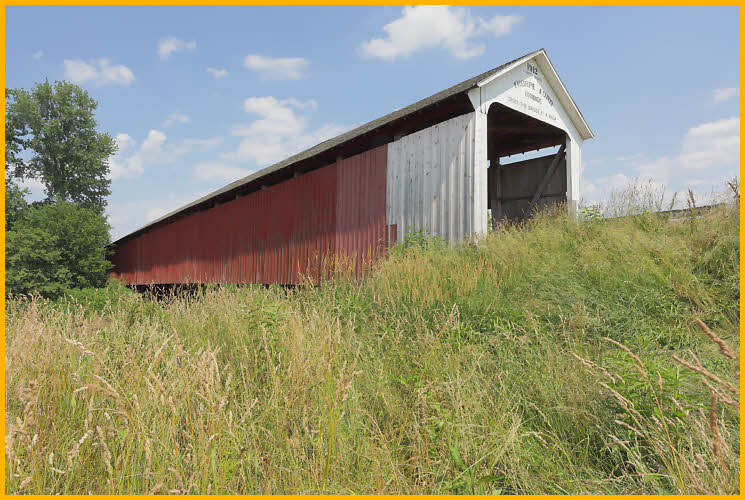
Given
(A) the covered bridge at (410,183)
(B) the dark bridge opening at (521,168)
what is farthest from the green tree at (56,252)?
(B) the dark bridge opening at (521,168)

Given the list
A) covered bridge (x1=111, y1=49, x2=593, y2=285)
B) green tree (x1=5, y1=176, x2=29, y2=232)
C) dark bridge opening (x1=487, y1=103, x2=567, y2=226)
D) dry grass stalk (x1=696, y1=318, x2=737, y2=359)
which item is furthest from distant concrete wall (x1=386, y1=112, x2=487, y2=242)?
green tree (x1=5, y1=176, x2=29, y2=232)

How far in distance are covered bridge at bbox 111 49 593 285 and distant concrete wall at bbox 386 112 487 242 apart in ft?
0.07

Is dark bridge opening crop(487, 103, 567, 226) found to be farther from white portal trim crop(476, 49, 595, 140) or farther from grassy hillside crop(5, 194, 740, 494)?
grassy hillside crop(5, 194, 740, 494)

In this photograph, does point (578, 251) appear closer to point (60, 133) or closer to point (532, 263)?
point (532, 263)

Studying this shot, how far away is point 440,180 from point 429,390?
19.5 ft

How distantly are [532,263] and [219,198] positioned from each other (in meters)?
12.6

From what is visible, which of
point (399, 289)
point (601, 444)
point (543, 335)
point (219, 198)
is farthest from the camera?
point (219, 198)

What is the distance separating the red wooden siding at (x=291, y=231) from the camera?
943 cm

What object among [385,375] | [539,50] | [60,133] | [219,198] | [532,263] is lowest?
[385,375]

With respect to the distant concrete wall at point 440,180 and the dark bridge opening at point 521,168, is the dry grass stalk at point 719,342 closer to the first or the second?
the distant concrete wall at point 440,180

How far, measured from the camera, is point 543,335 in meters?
3.67

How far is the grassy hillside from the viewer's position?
203 centimetres

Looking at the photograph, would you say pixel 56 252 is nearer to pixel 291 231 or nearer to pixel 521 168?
pixel 291 231

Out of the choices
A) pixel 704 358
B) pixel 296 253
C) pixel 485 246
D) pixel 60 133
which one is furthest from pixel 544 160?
pixel 60 133
